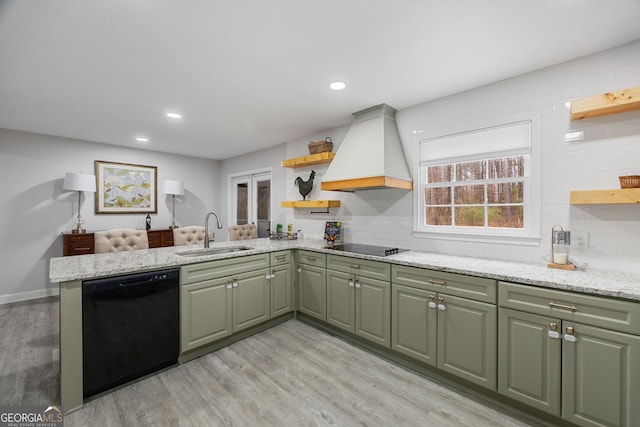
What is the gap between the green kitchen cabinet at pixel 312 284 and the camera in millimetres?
3096

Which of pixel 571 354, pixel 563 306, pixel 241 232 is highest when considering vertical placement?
pixel 241 232

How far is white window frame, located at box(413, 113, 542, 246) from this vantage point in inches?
90.7

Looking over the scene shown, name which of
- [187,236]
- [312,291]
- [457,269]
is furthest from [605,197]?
[187,236]

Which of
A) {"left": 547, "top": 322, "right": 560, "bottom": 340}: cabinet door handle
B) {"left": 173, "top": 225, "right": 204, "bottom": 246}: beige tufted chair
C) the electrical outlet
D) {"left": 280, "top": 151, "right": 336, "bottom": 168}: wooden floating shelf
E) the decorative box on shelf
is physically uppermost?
the decorative box on shelf

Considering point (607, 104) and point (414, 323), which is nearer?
point (607, 104)

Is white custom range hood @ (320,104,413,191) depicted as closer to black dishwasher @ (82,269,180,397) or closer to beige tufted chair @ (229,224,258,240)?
beige tufted chair @ (229,224,258,240)

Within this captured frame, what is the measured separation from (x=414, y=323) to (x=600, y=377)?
3.65ft

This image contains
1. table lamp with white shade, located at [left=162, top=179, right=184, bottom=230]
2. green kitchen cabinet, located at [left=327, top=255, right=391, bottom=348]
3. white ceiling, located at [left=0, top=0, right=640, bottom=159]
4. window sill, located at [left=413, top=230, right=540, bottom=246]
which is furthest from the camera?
table lamp with white shade, located at [left=162, top=179, right=184, bottom=230]

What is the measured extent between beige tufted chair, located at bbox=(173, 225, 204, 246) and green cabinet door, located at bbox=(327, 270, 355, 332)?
188cm

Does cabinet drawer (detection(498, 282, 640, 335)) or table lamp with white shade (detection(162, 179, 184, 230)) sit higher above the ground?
table lamp with white shade (detection(162, 179, 184, 230))

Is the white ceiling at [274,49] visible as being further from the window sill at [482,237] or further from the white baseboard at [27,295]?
the white baseboard at [27,295]

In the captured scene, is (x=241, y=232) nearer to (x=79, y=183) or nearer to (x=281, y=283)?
(x=281, y=283)

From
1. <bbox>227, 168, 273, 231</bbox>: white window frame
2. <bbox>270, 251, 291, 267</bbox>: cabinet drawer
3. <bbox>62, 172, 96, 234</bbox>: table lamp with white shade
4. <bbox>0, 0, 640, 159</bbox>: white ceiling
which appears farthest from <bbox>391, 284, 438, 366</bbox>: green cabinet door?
<bbox>62, 172, 96, 234</bbox>: table lamp with white shade

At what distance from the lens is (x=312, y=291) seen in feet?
10.6
